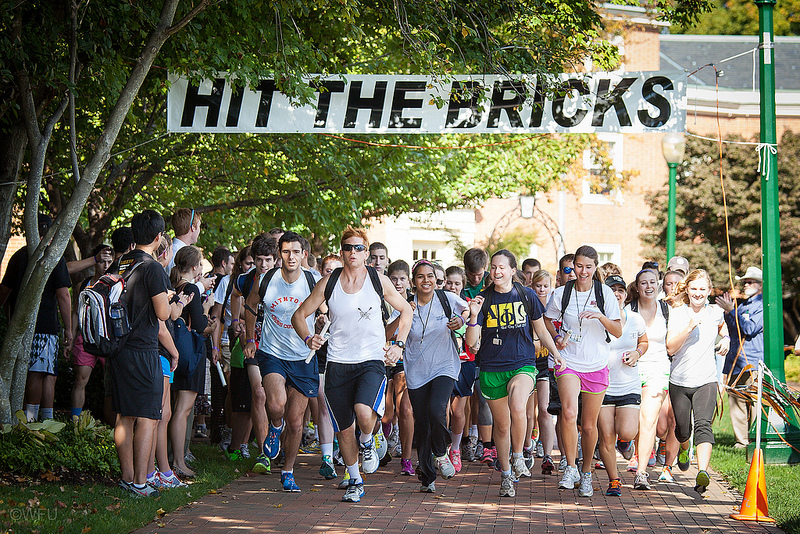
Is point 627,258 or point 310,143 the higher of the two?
point 627,258

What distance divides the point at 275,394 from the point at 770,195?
5.91 meters

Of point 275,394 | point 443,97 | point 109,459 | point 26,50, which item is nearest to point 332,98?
point 443,97

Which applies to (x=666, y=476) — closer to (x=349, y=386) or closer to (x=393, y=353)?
(x=393, y=353)

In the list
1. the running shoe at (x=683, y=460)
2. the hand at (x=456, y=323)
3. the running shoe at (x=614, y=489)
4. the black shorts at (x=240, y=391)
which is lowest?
the running shoe at (x=614, y=489)

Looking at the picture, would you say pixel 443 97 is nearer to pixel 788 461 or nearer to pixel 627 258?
pixel 788 461

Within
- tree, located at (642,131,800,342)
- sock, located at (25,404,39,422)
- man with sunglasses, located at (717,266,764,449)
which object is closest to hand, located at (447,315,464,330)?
sock, located at (25,404,39,422)

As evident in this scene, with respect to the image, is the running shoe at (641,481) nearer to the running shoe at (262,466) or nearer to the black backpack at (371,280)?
the black backpack at (371,280)

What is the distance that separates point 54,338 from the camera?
958 centimetres

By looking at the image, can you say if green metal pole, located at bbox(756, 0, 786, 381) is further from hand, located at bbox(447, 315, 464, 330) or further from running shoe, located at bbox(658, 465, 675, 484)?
hand, located at bbox(447, 315, 464, 330)

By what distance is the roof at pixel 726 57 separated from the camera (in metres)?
33.9

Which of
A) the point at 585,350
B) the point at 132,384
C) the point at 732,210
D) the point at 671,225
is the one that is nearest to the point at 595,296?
the point at 585,350

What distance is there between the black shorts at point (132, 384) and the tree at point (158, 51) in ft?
5.18

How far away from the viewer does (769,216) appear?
10.3m

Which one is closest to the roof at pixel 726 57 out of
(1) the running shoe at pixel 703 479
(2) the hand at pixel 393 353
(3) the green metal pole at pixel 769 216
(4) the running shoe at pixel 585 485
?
(3) the green metal pole at pixel 769 216
